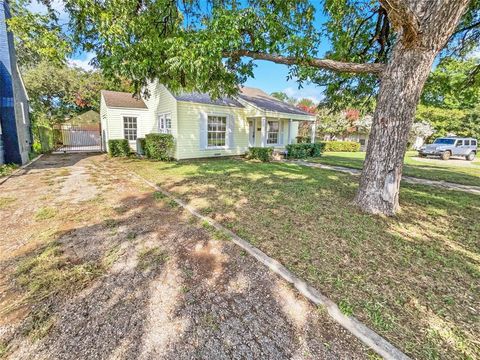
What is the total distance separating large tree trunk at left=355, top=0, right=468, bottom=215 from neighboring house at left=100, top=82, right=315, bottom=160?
27.9 feet

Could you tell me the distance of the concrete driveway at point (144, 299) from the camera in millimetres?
1746

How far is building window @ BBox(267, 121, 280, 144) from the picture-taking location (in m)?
15.2

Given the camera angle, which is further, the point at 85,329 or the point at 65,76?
the point at 65,76

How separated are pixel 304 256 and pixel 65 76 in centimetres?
2938

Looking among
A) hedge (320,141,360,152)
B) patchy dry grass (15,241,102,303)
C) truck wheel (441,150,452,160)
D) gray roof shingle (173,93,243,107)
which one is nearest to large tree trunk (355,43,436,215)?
patchy dry grass (15,241,102,303)

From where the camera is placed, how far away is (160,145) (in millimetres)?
11375

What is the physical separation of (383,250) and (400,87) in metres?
2.84

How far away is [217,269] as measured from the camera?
274cm

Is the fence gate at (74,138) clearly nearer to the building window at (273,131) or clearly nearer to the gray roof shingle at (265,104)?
the gray roof shingle at (265,104)

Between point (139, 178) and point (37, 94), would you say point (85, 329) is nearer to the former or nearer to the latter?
point (139, 178)

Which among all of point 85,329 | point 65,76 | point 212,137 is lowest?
point 85,329

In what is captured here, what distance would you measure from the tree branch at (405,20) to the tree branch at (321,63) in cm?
69

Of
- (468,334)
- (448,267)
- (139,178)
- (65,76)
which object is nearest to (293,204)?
(448,267)

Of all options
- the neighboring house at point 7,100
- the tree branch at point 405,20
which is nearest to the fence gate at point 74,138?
the neighboring house at point 7,100
